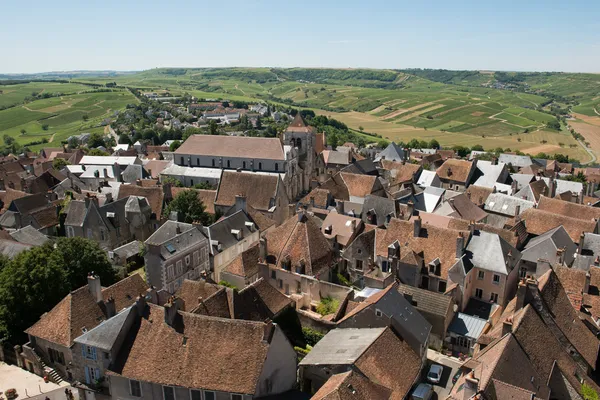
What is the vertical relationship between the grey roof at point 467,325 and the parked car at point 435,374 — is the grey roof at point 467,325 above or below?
above

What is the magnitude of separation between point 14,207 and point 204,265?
33.1m

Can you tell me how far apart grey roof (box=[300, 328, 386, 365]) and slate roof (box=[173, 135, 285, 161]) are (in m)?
50.1

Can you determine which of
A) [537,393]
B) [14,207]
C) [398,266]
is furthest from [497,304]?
[14,207]

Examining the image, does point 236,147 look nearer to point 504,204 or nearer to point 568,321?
point 504,204

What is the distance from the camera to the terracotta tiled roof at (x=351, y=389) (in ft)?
86.3

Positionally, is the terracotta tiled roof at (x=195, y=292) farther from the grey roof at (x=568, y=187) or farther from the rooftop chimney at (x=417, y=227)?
the grey roof at (x=568, y=187)

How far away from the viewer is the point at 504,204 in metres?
67.4

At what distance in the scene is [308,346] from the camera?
39.3m

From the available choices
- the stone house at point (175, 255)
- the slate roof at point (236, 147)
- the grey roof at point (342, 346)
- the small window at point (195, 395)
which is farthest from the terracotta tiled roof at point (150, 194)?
the small window at point (195, 395)

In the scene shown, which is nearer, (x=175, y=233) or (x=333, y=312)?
(x=333, y=312)

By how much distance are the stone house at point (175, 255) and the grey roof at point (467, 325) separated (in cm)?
2386

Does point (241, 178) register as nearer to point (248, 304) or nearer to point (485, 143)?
point (248, 304)

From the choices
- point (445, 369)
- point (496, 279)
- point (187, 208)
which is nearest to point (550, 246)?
point (496, 279)

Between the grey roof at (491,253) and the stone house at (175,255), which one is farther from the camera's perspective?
the stone house at (175,255)
